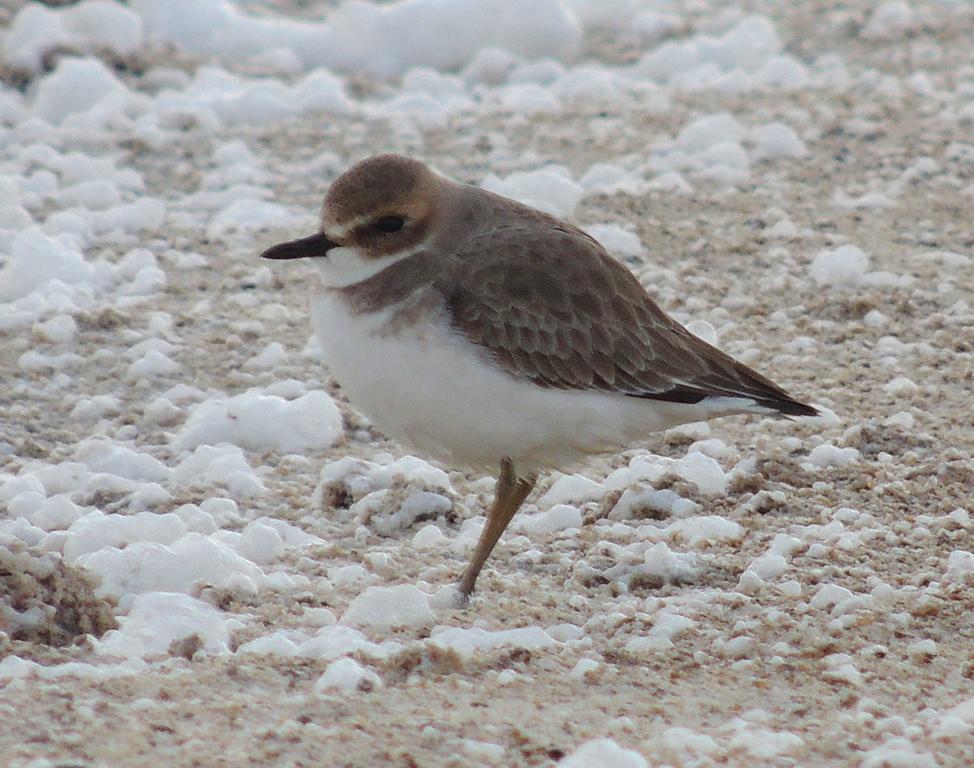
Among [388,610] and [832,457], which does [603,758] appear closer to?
[388,610]

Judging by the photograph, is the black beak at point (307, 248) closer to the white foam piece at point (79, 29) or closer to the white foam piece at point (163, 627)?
the white foam piece at point (163, 627)

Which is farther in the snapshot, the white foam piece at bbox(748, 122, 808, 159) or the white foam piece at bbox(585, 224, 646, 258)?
the white foam piece at bbox(748, 122, 808, 159)

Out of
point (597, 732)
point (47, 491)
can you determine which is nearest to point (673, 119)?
point (47, 491)

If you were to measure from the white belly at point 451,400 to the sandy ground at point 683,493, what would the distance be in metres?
0.43

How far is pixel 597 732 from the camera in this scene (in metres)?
3.89

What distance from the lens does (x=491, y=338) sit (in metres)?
4.88

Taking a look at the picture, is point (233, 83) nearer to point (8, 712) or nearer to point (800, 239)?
point (800, 239)

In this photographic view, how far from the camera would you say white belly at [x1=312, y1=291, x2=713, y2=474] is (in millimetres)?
4762

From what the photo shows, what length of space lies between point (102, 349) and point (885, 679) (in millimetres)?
3620

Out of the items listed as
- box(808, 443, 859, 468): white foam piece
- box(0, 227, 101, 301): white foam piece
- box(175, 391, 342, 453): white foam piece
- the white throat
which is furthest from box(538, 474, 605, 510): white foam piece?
box(0, 227, 101, 301): white foam piece

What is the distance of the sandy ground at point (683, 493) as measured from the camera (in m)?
3.82

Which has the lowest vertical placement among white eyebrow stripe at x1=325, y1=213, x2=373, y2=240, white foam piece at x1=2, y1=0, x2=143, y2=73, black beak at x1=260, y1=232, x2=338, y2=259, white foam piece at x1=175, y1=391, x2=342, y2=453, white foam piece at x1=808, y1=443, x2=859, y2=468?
white foam piece at x1=175, y1=391, x2=342, y2=453

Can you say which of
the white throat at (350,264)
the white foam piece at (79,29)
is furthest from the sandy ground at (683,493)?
the white foam piece at (79,29)

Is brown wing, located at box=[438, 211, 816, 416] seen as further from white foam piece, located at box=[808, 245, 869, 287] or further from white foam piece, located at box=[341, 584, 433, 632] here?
white foam piece, located at box=[808, 245, 869, 287]
